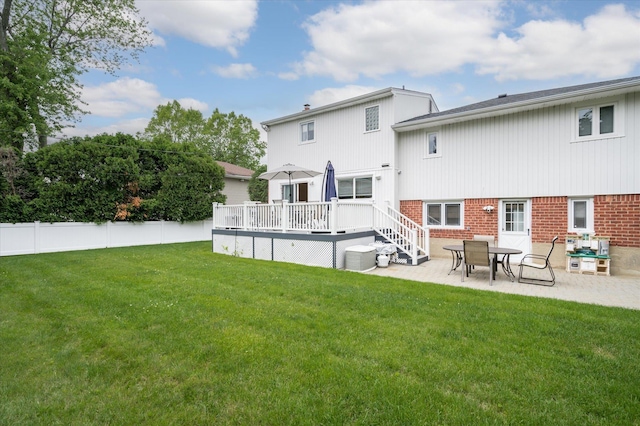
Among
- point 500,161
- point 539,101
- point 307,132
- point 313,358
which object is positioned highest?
point 307,132

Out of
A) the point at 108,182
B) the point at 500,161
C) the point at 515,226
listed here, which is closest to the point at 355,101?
the point at 500,161

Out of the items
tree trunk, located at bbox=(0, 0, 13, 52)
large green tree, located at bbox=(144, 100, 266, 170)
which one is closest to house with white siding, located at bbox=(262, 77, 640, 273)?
tree trunk, located at bbox=(0, 0, 13, 52)

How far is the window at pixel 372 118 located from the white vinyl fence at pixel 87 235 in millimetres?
11283

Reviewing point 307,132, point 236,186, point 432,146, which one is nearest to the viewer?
point 432,146

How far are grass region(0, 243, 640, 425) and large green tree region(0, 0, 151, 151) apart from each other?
547 inches

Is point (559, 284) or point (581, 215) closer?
point (559, 284)

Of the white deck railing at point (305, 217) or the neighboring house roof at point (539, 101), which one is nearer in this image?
the neighboring house roof at point (539, 101)

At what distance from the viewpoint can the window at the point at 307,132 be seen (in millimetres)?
15369

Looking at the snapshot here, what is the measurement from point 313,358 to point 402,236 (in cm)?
780

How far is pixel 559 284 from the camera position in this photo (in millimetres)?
7602

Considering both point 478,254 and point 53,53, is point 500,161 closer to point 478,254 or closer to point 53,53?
point 478,254

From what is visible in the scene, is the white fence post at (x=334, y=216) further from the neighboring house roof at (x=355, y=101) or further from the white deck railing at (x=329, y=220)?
the neighboring house roof at (x=355, y=101)

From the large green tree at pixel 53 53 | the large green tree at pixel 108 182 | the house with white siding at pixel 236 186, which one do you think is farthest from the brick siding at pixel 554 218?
the large green tree at pixel 53 53

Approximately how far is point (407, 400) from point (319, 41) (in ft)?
55.0
